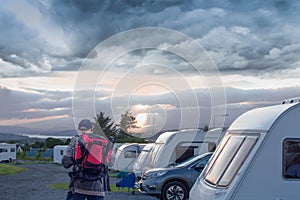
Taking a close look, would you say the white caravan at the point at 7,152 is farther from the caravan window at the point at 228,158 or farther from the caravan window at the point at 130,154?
the caravan window at the point at 228,158

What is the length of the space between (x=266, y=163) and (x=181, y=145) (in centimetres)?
1091

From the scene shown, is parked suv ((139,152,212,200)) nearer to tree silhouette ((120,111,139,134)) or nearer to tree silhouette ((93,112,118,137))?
tree silhouette ((93,112,118,137))

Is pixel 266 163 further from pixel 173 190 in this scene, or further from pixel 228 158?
pixel 173 190

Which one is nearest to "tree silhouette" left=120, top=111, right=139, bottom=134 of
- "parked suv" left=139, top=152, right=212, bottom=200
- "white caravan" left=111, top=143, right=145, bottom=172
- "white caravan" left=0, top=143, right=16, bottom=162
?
"parked suv" left=139, top=152, right=212, bottom=200

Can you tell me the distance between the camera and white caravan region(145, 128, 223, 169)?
53.7ft

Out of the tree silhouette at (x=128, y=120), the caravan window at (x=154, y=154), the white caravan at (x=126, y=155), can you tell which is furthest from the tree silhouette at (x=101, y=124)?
the white caravan at (x=126, y=155)

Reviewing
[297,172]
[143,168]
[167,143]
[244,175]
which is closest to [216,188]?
[244,175]

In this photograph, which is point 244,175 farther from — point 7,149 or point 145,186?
point 7,149

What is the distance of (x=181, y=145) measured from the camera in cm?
1666

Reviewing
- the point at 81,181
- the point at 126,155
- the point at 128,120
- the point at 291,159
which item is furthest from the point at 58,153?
the point at 291,159

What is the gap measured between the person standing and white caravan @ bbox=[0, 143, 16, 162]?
146 ft

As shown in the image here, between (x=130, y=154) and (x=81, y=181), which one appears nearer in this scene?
(x=81, y=181)

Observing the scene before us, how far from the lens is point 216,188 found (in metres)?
6.09

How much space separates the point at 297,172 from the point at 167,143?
10625 millimetres
